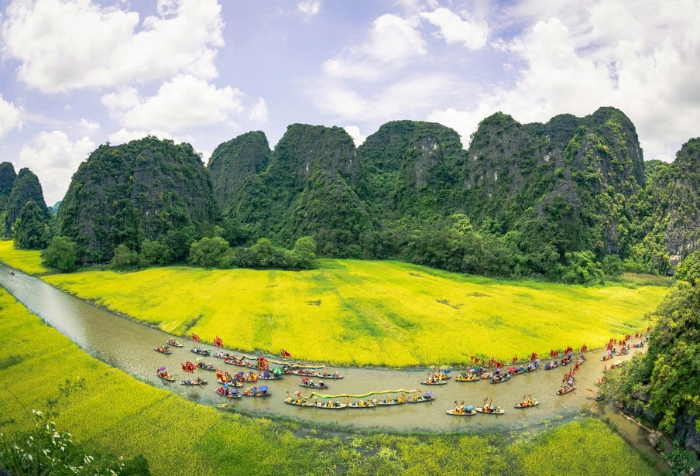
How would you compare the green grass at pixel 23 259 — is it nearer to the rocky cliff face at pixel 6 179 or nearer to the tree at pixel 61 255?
the tree at pixel 61 255

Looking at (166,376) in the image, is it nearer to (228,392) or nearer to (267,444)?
(228,392)

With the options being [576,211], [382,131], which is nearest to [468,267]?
[576,211]

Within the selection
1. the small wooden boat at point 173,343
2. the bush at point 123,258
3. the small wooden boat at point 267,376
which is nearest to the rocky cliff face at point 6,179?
the bush at point 123,258

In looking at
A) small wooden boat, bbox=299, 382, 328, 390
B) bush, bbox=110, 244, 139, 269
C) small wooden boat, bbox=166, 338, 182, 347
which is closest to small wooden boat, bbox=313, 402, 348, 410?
small wooden boat, bbox=299, 382, 328, 390

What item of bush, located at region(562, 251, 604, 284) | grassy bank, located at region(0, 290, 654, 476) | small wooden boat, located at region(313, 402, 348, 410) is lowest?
grassy bank, located at region(0, 290, 654, 476)

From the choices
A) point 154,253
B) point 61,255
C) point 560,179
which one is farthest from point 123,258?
point 560,179

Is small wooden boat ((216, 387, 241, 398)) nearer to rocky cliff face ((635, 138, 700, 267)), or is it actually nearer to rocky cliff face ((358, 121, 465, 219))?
rocky cliff face ((358, 121, 465, 219))
